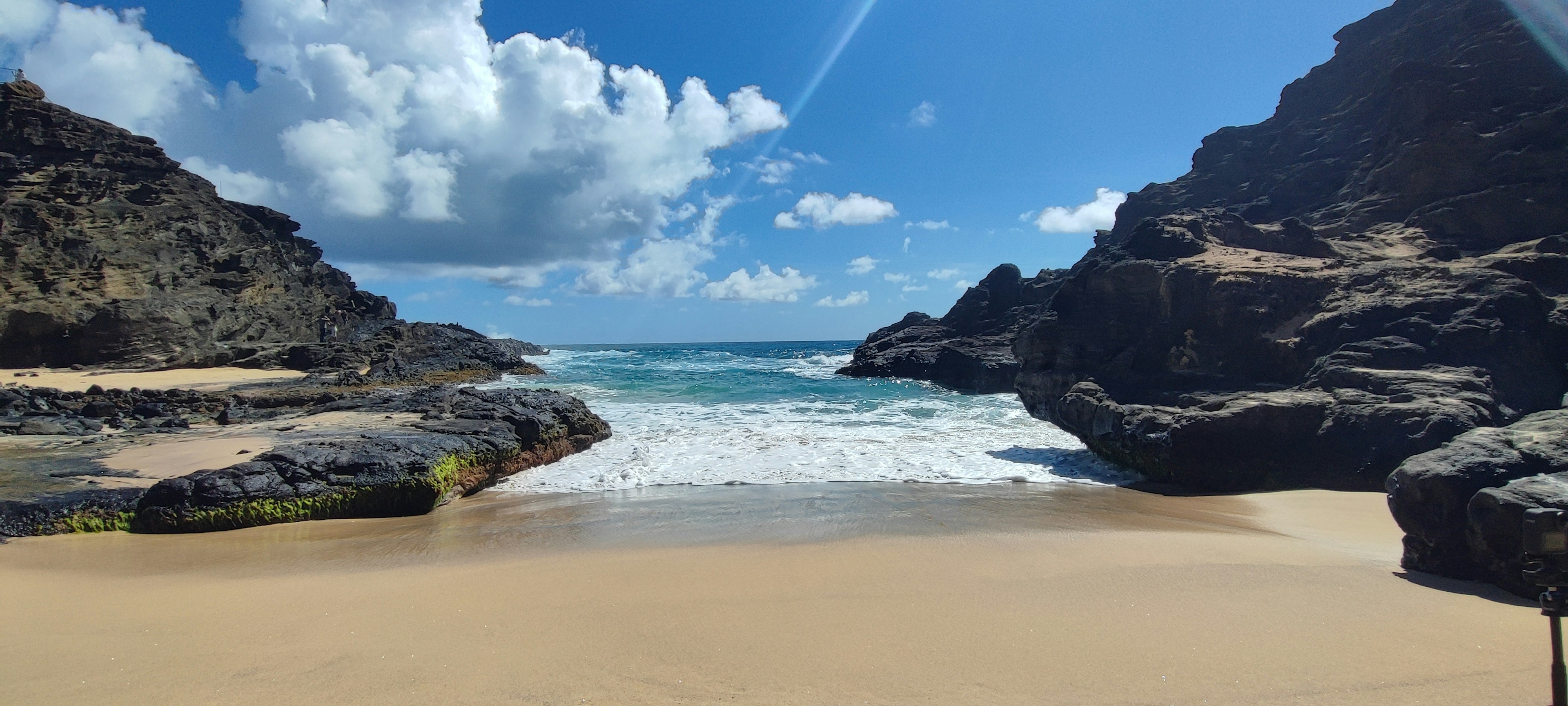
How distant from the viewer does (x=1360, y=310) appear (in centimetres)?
898

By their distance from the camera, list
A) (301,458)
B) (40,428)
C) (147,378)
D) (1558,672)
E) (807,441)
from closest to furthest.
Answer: (1558,672) → (301,458) → (40,428) → (807,441) → (147,378)

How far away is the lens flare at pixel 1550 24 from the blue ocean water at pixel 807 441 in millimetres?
11834

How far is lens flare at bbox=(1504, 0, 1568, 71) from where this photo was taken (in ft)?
39.6

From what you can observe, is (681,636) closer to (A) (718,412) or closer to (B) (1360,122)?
(A) (718,412)

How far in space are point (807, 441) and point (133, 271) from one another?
28.1 metres

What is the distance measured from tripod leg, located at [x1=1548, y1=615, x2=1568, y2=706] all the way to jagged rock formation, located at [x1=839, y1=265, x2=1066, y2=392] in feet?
84.0

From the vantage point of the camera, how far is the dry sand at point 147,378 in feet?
57.3

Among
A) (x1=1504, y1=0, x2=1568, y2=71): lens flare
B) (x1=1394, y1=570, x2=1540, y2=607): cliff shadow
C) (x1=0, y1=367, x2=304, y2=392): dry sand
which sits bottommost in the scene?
(x1=1394, y1=570, x2=1540, y2=607): cliff shadow

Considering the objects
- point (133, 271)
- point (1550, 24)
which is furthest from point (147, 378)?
point (1550, 24)

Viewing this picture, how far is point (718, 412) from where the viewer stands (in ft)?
54.1

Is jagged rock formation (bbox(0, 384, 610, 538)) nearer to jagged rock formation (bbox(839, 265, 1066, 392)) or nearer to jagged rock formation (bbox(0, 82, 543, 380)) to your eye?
jagged rock formation (bbox(0, 82, 543, 380))

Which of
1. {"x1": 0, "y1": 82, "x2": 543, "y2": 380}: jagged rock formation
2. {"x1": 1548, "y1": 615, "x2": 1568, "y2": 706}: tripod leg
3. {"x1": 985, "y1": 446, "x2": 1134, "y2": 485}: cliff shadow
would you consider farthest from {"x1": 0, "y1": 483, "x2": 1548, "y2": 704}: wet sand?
{"x1": 0, "y1": 82, "x2": 543, "y2": 380}: jagged rock formation

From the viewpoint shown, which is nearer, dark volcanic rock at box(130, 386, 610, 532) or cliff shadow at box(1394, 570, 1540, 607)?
cliff shadow at box(1394, 570, 1540, 607)

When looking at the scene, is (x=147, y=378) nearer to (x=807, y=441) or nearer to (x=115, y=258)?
(x=115, y=258)
